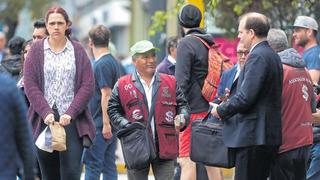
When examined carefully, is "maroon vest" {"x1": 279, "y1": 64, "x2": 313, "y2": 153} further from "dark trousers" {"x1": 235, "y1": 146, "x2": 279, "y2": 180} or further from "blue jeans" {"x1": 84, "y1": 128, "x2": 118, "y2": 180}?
"blue jeans" {"x1": 84, "y1": 128, "x2": 118, "y2": 180}

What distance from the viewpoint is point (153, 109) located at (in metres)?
10.1

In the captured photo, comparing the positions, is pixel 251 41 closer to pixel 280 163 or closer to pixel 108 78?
pixel 280 163

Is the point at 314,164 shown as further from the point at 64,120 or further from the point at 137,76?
the point at 64,120

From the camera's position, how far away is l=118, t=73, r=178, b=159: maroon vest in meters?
10.1

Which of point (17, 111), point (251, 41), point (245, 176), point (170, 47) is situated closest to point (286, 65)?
point (251, 41)

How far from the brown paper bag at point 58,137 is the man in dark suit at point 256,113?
1467mm

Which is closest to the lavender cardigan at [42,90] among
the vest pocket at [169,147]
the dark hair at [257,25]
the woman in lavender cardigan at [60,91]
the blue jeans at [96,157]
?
the woman in lavender cardigan at [60,91]

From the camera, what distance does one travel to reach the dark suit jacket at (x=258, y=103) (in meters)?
8.87

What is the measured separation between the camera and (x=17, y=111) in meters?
7.30

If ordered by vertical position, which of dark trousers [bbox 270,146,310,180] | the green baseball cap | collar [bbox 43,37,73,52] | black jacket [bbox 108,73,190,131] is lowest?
dark trousers [bbox 270,146,310,180]

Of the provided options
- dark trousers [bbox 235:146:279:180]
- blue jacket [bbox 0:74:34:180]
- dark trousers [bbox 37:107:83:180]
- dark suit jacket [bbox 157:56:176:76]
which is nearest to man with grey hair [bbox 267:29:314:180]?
dark trousers [bbox 235:146:279:180]

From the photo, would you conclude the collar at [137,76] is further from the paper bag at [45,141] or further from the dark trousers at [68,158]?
the paper bag at [45,141]

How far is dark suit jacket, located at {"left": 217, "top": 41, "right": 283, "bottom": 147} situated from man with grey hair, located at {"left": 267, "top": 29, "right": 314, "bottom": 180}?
1.04ft

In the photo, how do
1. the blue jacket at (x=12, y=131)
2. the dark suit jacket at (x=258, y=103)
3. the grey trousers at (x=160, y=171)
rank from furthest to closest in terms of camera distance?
1. the grey trousers at (x=160, y=171)
2. the dark suit jacket at (x=258, y=103)
3. the blue jacket at (x=12, y=131)
